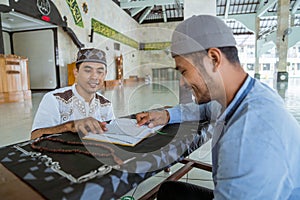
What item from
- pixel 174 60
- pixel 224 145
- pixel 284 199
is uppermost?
pixel 174 60

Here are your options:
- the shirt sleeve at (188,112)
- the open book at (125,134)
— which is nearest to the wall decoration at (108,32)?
the shirt sleeve at (188,112)

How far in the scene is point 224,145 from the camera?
0.47 meters

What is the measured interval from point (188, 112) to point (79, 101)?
66 centimetres

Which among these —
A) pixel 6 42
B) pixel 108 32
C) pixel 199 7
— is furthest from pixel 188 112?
pixel 108 32

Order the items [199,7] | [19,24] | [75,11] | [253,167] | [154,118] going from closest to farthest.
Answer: [253,167], [154,118], [199,7], [19,24], [75,11]

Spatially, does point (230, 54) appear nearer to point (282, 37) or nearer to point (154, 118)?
point (154, 118)

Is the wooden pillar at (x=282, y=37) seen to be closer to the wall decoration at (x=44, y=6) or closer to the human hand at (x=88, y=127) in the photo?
the wall decoration at (x=44, y=6)

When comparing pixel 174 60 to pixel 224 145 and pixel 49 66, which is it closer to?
pixel 224 145

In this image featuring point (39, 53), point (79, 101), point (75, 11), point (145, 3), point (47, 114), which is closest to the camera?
point (47, 114)

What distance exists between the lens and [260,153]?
424mm

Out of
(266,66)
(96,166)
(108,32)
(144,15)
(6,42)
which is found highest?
(144,15)

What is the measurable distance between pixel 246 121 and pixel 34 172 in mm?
502

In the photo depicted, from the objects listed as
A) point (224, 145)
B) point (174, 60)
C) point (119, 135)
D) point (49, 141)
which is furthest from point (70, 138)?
point (224, 145)

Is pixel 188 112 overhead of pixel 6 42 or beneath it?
beneath
